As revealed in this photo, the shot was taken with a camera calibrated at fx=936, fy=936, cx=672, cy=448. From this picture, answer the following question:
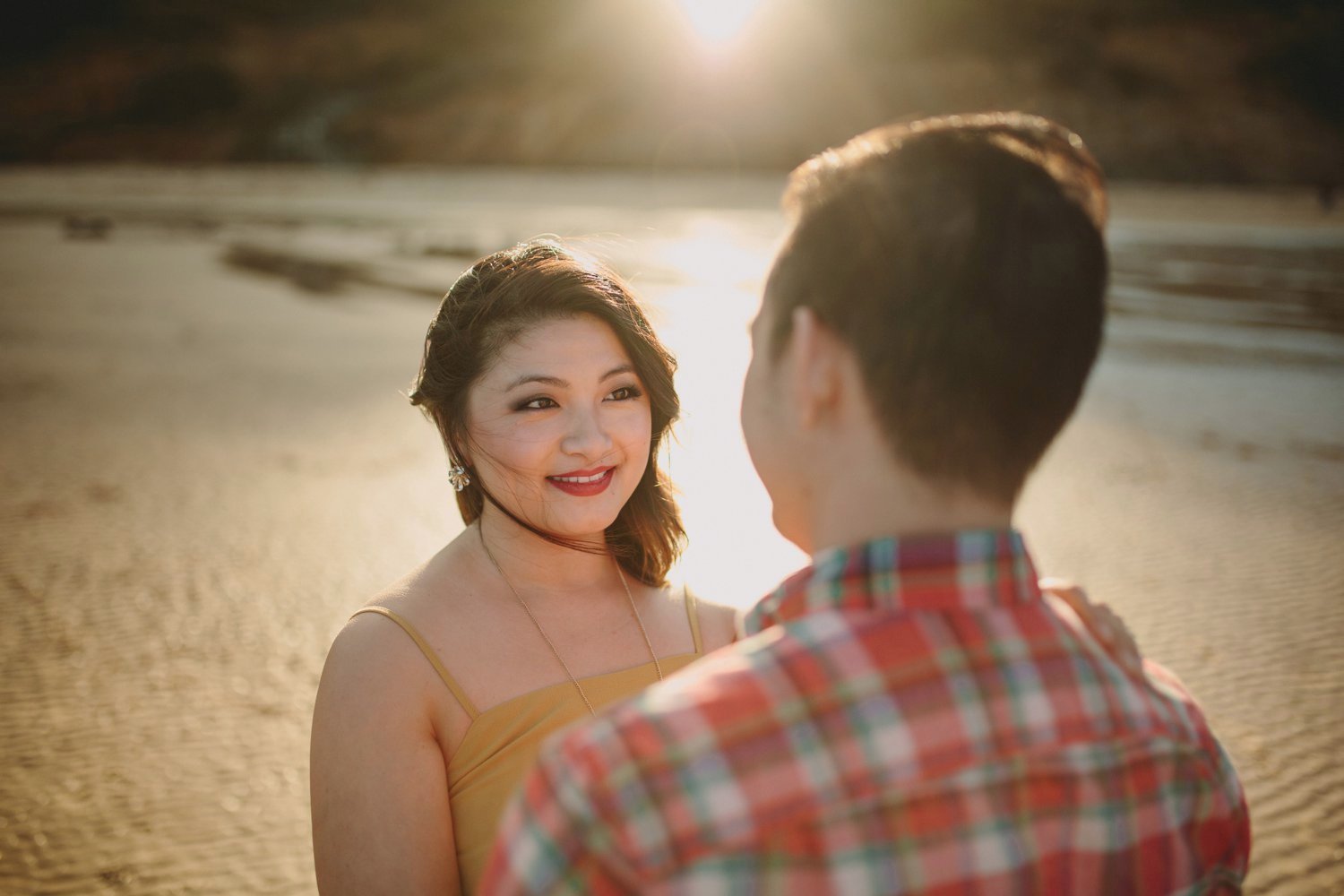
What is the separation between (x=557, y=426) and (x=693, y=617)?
0.62m

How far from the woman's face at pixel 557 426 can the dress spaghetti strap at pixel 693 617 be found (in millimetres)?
332

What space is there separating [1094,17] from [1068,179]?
327ft

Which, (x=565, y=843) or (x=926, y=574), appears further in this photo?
(x=926, y=574)

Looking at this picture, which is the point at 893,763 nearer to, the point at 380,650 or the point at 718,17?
the point at 380,650

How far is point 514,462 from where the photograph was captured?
2.23 m

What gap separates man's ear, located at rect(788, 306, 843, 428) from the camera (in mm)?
1037

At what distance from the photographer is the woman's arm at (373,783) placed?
1.86 m

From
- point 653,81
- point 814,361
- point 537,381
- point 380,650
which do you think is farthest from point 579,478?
point 653,81

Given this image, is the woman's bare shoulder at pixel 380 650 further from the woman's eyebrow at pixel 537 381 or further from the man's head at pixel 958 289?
the man's head at pixel 958 289

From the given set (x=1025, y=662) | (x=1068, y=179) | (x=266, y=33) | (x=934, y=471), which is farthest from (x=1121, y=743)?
(x=266, y=33)

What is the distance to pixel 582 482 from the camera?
227 centimetres

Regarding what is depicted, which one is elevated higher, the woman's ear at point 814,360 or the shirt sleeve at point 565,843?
the woman's ear at point 814,360

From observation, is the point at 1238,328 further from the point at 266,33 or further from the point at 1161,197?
the point at 266,33

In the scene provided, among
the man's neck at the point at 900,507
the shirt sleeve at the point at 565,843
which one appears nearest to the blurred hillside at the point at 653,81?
the man's neck at the point at 900,507
